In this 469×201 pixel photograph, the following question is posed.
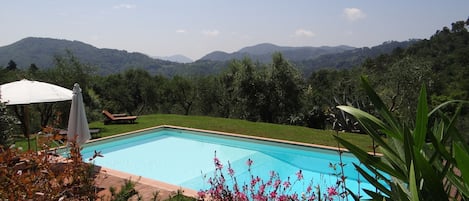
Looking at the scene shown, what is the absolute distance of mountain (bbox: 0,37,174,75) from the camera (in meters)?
104

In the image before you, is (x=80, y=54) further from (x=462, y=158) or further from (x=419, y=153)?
(x=462, y=158)

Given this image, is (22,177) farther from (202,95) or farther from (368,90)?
(202,95)

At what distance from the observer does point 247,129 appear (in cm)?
1318

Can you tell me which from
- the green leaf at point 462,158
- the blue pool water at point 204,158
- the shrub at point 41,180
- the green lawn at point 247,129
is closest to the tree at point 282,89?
the green lawn at point 247,129

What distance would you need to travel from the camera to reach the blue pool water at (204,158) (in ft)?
28.8

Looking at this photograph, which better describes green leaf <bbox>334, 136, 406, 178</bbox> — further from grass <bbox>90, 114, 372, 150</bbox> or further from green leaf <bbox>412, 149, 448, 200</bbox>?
grass <bbox>90, 114, 372, 150</bbox>

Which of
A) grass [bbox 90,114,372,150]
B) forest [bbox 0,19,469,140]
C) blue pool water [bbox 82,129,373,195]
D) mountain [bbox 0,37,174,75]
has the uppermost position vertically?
mountain [bbox 0,37,174,75]

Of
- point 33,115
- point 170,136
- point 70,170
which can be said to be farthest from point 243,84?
point 70,170

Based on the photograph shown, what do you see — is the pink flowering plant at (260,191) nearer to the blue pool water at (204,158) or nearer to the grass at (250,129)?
the blue pool water at (204,158)

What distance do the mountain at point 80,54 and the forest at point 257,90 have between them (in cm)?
7146

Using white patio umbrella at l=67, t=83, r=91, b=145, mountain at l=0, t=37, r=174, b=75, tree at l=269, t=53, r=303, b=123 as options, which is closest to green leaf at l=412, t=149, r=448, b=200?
white patio umbrella at l=67, t=83, r=91, b=145

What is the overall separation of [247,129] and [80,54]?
117 m

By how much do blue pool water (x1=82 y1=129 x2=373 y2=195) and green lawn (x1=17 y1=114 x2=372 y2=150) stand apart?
0.71 m

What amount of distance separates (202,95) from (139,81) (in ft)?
24.7
